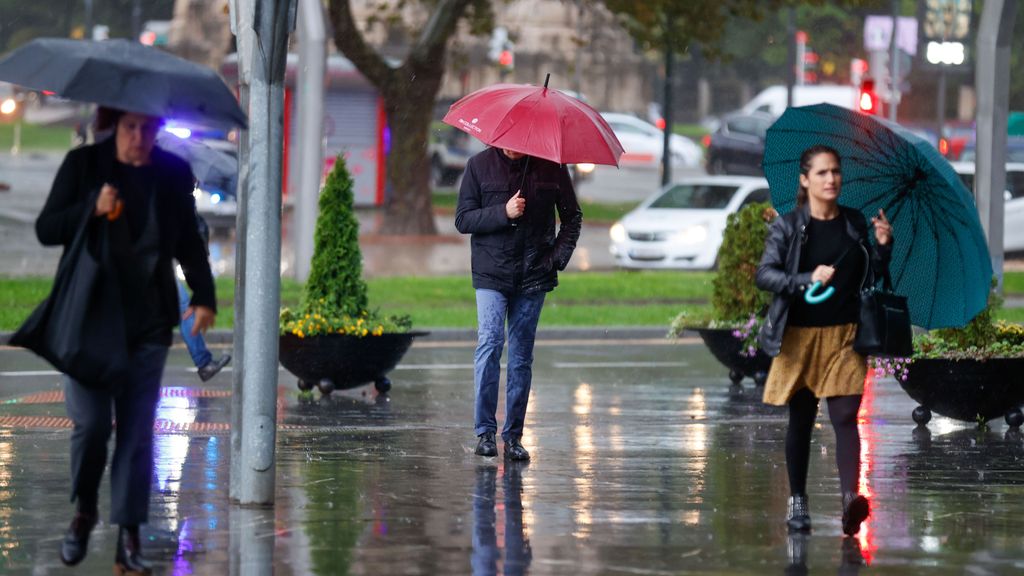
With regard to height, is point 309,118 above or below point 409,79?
below

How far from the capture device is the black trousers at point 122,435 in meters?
6.77

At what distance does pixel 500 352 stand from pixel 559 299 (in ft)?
36.7

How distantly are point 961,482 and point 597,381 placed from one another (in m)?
4.91

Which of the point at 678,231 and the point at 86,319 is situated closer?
the point at 86,319

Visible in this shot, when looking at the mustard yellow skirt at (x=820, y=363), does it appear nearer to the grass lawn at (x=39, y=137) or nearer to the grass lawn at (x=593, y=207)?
the grass lawn at (x=593, y=207)

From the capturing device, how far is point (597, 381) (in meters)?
14.1

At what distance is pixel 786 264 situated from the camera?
7855 millimetres

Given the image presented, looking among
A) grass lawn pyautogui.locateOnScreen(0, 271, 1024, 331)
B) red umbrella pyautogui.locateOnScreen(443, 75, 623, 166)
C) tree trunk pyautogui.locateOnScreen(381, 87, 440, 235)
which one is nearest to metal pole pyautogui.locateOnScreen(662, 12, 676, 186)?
tree trunk pyautogui.locateOnScreen(381, 87, 440, 235)

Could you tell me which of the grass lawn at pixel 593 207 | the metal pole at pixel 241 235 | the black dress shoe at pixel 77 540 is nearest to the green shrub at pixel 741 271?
the metal pole at pixel 241 235

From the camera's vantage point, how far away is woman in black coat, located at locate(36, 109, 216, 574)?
22.1ft

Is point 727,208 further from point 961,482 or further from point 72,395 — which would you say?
point 72,395

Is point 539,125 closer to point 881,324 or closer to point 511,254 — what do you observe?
point 511,254

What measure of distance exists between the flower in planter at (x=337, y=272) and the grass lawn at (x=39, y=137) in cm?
4069

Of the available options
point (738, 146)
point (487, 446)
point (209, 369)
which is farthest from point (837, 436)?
point (738, 146)
